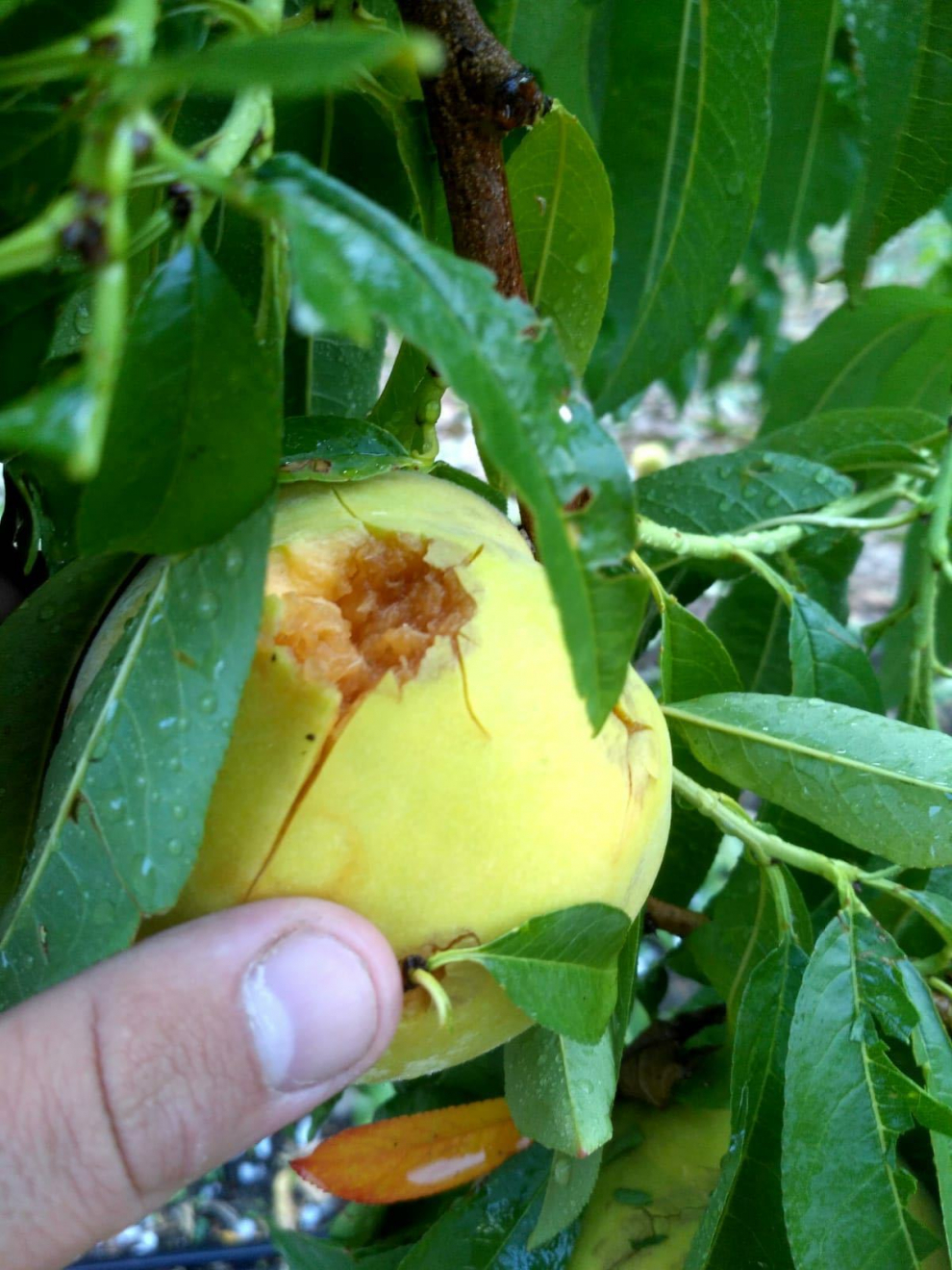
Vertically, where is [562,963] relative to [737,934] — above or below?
above

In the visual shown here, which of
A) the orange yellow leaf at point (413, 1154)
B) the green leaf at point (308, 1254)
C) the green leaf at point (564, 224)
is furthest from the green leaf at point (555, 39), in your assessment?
the green leaf at point (308, 1254)

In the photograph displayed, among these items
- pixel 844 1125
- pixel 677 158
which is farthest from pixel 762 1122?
pixel 677 158

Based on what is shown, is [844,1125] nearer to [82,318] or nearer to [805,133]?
[82,318]

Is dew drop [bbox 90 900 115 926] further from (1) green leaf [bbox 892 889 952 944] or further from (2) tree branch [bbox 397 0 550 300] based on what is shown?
(1) green leaf [bbox 892 889 952 944]

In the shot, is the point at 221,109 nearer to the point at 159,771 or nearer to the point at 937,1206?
the point at 159,771

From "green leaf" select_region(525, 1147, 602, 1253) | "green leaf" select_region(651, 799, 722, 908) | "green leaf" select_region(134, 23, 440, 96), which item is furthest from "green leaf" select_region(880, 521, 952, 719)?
"green leaf" select_region(134, 23, 440, 96)
